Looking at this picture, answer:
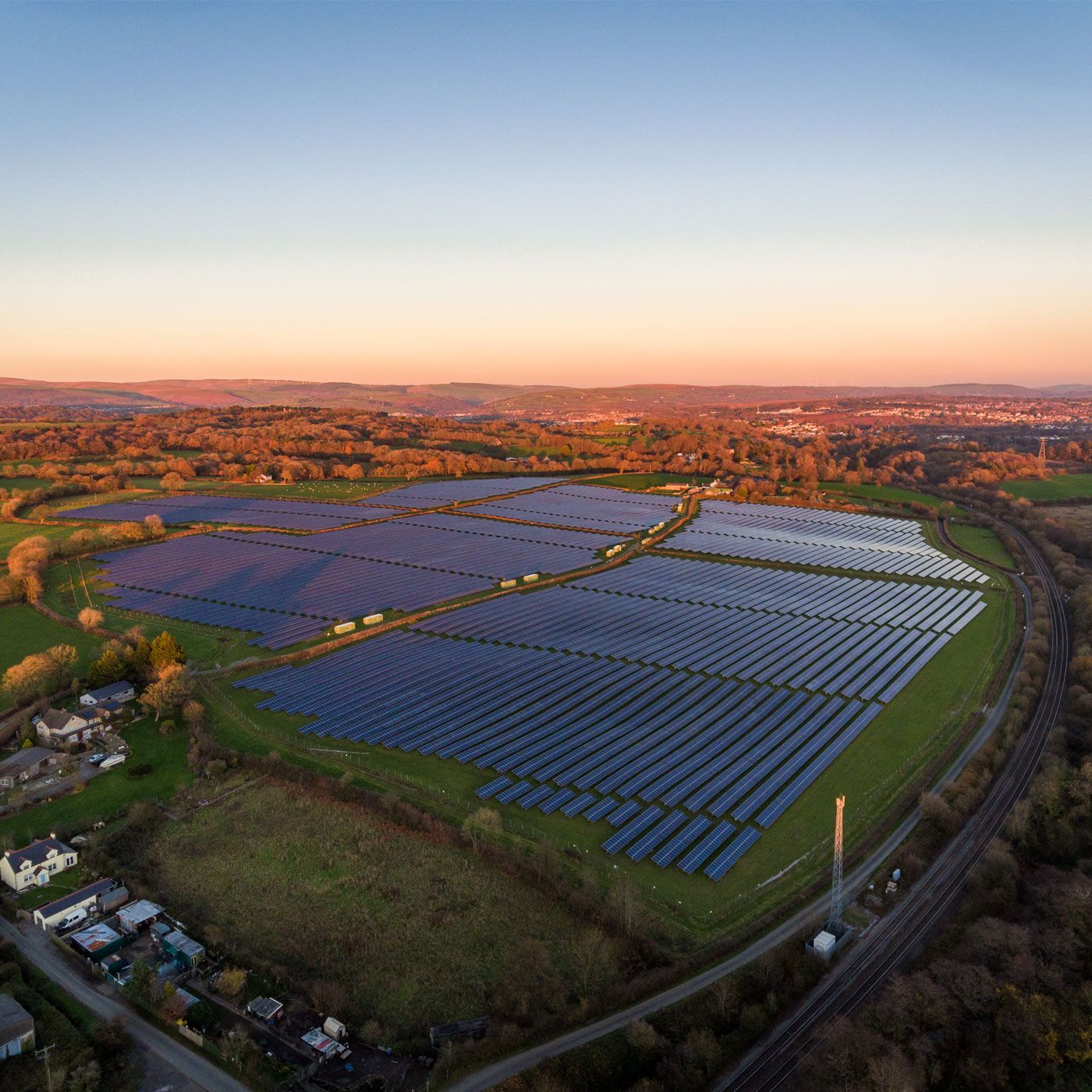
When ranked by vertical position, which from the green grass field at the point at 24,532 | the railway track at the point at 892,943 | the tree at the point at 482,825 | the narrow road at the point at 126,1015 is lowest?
the narrow road at the point at 126,1015

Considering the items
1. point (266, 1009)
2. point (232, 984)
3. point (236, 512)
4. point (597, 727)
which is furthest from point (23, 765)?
point (236, 512)

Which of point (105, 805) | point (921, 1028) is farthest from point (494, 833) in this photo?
point (105, 805)

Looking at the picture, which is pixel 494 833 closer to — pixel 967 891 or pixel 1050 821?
pixel 967 891

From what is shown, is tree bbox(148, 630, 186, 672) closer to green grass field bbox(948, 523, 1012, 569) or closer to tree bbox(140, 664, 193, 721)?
tree bbox(140, 664, 193, 721)

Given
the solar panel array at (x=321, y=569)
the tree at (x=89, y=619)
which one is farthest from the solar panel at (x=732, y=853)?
the tree at (x=89, y=619)

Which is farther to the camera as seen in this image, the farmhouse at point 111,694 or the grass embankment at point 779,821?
the farmhouse at point 111,694

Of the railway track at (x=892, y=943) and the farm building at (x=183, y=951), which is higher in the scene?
the farm building at (x=183, y=951)

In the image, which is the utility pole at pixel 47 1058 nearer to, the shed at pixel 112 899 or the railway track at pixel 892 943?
the shed at pixel 112 899

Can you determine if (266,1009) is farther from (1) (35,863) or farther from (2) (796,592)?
(2) (796,592)
